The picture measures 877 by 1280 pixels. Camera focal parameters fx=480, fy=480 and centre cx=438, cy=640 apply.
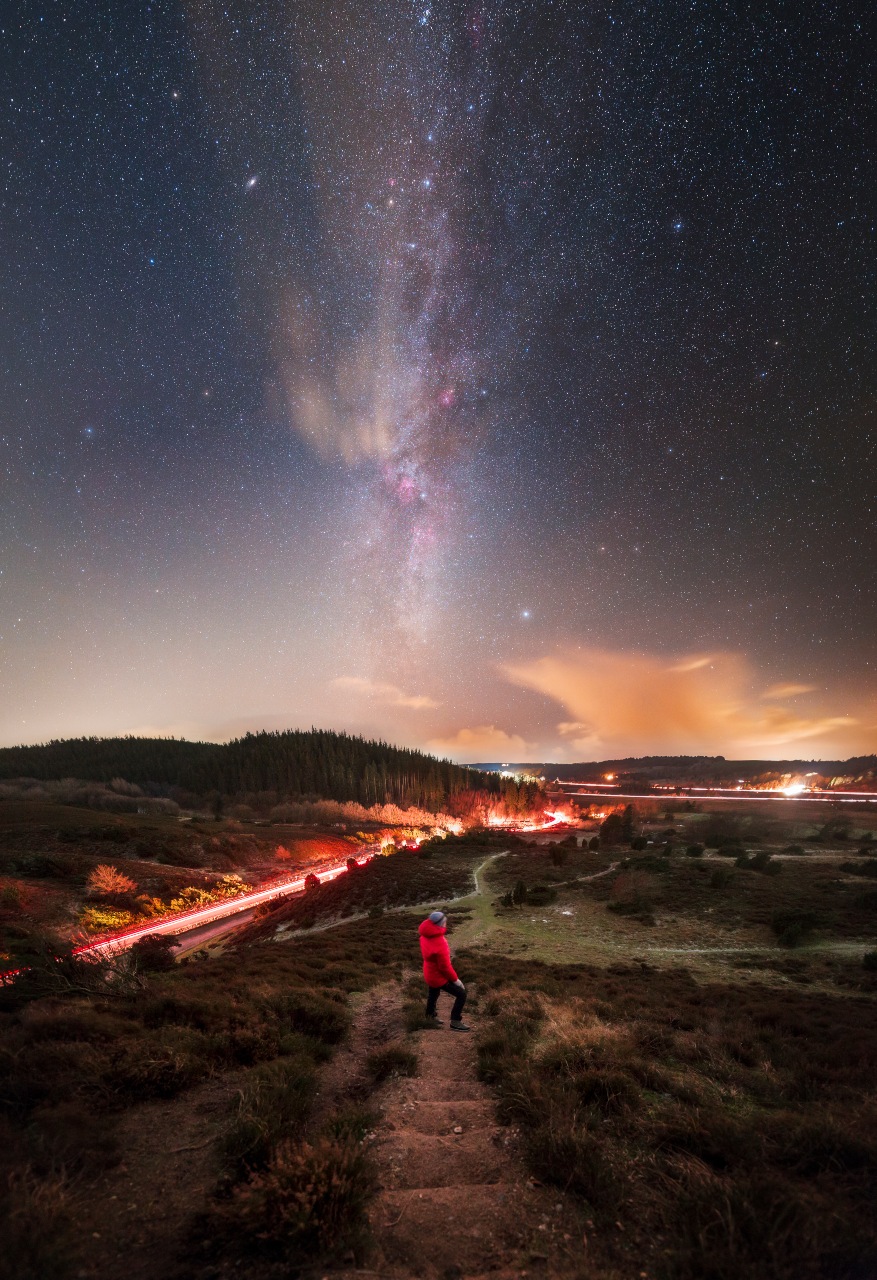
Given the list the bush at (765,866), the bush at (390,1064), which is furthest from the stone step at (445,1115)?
the bush at (765,866)

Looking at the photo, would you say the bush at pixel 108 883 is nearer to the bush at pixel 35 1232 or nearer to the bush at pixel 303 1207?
the bush at pixel 35 1232

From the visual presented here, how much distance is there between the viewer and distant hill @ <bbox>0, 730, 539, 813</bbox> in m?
126

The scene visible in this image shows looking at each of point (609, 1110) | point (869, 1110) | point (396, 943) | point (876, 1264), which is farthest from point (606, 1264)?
point (396, 943)

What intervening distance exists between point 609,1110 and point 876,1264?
10.2 feet

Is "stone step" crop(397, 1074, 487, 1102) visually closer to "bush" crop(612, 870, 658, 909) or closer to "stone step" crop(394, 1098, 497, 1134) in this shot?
"stone step" crop(394, 1098, 497, 1134)

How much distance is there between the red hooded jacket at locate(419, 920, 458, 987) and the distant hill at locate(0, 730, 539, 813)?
11388 cm

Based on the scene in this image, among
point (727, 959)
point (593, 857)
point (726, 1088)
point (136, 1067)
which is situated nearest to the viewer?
point (136, 1067)

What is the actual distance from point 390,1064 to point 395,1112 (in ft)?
5.47

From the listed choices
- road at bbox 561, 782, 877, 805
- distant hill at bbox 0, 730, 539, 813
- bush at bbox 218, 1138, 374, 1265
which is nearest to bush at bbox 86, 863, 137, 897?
bush at bbox 218, 1138, 374, 1265

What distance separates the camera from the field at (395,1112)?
3.99m

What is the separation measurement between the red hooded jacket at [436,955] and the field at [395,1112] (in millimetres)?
1223

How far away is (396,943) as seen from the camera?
2142 cm

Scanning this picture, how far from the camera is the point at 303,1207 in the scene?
4070 millimetres

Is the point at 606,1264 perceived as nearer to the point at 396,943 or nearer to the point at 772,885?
the point at 396,943
